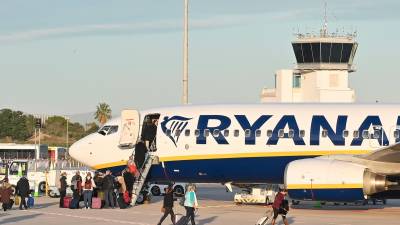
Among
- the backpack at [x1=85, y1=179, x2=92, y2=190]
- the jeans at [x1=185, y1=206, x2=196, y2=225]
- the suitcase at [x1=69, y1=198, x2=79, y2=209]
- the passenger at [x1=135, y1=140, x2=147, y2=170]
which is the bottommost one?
the suitcase at [x1=69, y1=198, x2=79, y2=209]

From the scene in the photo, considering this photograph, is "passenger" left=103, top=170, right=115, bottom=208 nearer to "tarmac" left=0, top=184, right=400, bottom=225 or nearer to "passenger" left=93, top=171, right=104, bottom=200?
"passenger" left=93, top=171, right=104, bottom=200

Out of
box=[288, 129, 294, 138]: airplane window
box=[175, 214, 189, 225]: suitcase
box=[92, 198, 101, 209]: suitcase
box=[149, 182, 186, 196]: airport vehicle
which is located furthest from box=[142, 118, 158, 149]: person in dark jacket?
box=[149, 182, 186, 196]: airport vehicle

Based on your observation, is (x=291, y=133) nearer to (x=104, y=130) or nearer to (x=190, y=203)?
(x=190, y=203)

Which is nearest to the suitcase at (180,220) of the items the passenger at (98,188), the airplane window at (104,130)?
the passenger at (98,188)

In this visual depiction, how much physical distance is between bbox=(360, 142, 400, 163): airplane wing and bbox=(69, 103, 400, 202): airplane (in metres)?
0.04

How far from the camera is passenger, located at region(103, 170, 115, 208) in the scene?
38500 mm

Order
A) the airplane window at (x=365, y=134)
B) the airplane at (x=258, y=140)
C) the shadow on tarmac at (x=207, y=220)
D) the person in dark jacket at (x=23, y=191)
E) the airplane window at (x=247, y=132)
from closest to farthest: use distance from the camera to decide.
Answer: the shadow on tarmac at (x=207, y=220), the airplane at (x=258, y=140), the airplane window at (x=365, y=134), the airplane window at (x=247, y=132), the person in dark jacket at (x=23, y=191)

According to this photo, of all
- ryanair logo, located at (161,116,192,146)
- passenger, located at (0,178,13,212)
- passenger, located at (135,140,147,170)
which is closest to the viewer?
passenger, located at (0,178,13,212)

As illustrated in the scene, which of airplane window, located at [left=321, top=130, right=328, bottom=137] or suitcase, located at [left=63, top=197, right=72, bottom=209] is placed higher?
airplane window, located at [left=321, top=130, right=328, bottom=137]

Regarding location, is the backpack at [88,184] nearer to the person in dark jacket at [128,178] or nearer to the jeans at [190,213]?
the person in dark jacket at [128,178]

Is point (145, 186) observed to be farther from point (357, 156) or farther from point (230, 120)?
point (357, 156)

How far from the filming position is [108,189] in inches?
1519

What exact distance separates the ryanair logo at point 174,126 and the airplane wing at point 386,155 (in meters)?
8.17

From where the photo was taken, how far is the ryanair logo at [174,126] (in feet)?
126
